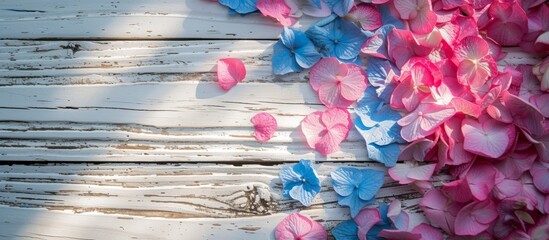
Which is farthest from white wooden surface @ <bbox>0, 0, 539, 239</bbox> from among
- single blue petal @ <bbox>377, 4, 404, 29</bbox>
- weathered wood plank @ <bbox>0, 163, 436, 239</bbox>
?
single blue petal @ <bbox>377, 4, 404, 29</bbox>

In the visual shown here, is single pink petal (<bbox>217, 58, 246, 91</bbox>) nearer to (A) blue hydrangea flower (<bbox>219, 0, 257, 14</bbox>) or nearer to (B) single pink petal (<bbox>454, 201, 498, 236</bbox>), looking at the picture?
(A) blue hydrangea flower (<bbox>219, 0, 257, 14</bbox>)

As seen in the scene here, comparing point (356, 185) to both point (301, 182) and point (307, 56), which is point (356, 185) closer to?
point (301, 182)

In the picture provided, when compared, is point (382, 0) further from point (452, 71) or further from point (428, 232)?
point (428, 232)

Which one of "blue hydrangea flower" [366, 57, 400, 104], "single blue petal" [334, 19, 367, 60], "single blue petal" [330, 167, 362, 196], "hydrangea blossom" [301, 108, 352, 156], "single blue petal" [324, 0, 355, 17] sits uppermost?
"single blue petal" [324, 0, 355, 17]

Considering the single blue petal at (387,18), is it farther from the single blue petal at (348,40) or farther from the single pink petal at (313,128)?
the single pink petal at (313,128)

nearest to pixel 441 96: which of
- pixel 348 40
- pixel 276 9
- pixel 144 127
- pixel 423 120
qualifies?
pixel 423 120

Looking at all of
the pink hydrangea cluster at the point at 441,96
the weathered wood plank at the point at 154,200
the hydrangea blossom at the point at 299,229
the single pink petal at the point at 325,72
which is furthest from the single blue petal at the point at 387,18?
the hydrangea blossom at the point at 299,229

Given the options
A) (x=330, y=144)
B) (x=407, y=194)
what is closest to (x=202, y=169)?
(x=330, y=144)
